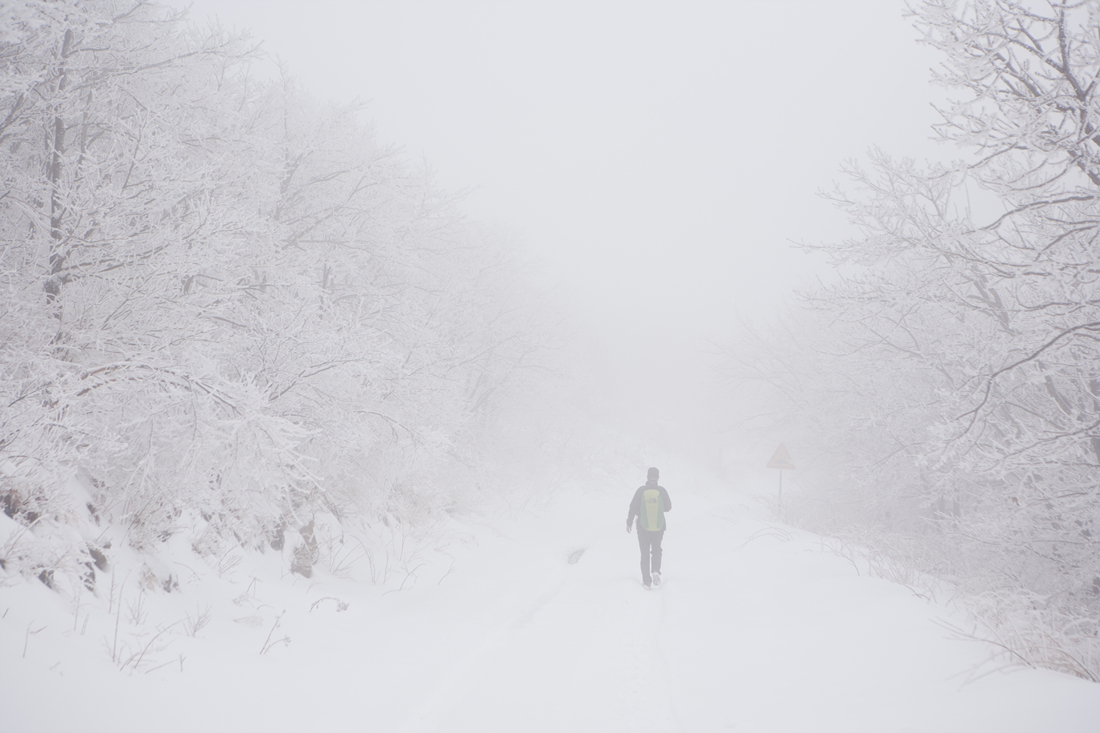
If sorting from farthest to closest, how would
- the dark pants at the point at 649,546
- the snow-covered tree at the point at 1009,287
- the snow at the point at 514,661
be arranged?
the dark pants at the point at 649,546 → the snow-covered tree at the point at 1009,287 → the snow at the point at 514,661

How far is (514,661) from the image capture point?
15.1 feet

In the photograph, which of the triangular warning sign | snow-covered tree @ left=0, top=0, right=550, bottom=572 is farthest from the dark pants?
the triangular warning sign

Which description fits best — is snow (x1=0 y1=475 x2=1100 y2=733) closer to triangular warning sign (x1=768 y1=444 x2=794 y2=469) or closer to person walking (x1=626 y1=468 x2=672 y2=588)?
person walking (x1=626 y1=468 x2=672 y2=588)

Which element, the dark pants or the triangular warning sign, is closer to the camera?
the dark pants

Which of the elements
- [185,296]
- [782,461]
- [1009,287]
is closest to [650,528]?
[1009,287]

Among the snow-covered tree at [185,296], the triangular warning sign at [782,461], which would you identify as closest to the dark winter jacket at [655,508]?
the snow-covered tree at [185,296]

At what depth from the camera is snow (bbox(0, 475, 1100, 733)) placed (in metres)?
2.81

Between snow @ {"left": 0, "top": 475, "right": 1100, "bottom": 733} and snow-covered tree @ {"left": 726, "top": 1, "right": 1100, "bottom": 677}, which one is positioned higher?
snow-covered tree @ {"left": 726, "top": 1, "right": 1100, "bottom": 677}

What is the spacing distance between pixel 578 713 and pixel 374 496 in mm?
4870

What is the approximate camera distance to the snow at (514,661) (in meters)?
2.81

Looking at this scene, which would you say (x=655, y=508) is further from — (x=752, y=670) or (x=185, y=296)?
(x=185, y=296)

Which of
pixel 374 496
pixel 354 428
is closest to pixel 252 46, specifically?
pixel 354 428

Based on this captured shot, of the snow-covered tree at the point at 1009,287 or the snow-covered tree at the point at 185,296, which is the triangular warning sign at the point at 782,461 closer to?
the snow-covered tree at the point at 1009,287

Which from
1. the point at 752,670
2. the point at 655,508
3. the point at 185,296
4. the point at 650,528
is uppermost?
the point at 185,296
